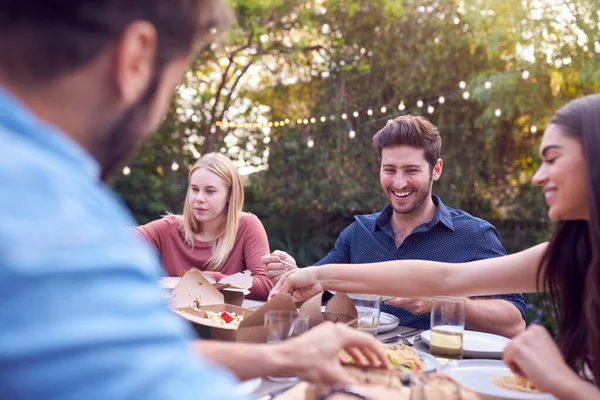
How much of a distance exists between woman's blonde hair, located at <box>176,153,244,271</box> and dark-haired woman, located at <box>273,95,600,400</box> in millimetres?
1282

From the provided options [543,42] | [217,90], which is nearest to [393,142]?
[543,42]

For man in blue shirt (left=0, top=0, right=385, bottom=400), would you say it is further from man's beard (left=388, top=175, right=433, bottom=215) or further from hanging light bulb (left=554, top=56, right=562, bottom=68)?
hanging light bulb (left=554, top=56, right=562, bottom=68)

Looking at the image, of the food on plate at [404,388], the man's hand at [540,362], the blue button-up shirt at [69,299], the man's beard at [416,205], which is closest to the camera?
the blue button-up shirt at [69,299]

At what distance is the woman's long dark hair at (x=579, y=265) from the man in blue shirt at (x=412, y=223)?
3.37 feet

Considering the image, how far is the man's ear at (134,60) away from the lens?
605 mm

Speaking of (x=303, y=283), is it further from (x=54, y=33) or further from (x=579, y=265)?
(x=54, y=33)

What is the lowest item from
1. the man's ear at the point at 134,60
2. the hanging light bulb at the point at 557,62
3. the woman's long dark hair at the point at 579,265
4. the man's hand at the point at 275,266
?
the man's hand at the point at 275,266

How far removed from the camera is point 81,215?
1.56 feet

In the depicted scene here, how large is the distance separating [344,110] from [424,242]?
4.13 meters

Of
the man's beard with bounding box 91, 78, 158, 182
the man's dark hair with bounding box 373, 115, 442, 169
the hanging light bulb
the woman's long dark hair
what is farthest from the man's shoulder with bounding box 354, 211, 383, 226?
the hanging light bulb

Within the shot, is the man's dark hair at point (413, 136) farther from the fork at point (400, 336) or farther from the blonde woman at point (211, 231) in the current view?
the fork at point (400, 336)

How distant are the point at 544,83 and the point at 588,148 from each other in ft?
15.9

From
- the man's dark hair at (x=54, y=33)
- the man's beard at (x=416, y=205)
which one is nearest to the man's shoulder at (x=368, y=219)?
the man's beard at (x=416, y=205)

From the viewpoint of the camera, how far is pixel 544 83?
18.1ft
